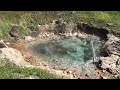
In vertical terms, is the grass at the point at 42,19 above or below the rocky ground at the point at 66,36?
above

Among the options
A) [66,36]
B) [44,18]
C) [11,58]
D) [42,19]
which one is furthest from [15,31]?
[11,58]

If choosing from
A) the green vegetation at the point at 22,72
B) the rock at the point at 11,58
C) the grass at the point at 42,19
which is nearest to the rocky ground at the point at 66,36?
the rock at the point at 11,58

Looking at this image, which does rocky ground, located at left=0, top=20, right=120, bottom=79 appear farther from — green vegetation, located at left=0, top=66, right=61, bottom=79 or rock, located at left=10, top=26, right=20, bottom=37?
green vegetation, located at left=0, top=66, right=61, bottom=79

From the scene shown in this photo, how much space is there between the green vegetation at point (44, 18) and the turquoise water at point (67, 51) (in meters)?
1.88

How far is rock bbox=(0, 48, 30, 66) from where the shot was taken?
1231cm

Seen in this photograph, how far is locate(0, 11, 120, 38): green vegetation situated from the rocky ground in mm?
501

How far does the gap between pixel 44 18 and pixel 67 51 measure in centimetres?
385

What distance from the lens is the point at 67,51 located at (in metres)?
15.2

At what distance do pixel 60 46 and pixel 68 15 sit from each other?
3.58 meters

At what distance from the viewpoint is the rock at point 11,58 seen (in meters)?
12.3

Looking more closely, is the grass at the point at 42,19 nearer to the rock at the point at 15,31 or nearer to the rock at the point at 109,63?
the rock at the point at 15,31
